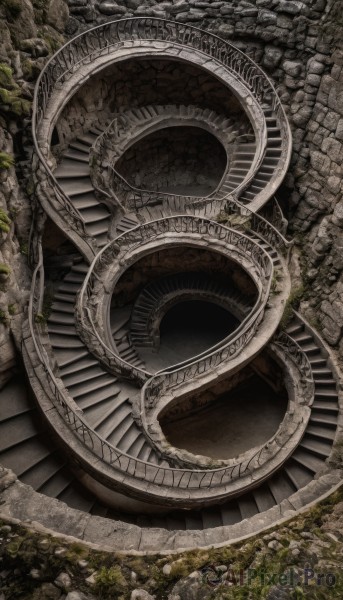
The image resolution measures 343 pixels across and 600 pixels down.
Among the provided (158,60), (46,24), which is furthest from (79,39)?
(158,60)

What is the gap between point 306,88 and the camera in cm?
1507

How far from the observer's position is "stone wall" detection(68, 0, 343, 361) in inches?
546

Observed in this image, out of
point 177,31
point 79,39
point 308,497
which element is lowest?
point 308,497

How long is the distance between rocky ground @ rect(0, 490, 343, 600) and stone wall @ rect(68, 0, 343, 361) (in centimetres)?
816

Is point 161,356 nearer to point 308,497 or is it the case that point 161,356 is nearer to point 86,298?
point 86,298

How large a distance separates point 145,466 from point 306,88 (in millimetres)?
13326

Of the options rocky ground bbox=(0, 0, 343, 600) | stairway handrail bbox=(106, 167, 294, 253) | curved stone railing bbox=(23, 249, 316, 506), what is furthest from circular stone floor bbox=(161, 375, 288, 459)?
stairway handrail bbox=(106, 167, 294, 253)

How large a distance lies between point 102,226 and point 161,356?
557 centimetres

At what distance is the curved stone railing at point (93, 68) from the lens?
1265cm

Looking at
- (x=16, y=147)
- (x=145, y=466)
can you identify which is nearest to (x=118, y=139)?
(x=16, y=147)

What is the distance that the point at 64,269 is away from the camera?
13.8m

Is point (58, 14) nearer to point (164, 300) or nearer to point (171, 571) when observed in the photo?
point (164, 300)

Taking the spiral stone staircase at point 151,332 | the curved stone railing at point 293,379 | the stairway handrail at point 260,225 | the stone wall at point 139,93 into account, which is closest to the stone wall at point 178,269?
the spiral stone staircase at point 151,332

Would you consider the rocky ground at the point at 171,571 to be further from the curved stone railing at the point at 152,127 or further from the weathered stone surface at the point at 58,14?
the weathered stone surface at the point at 58,14
